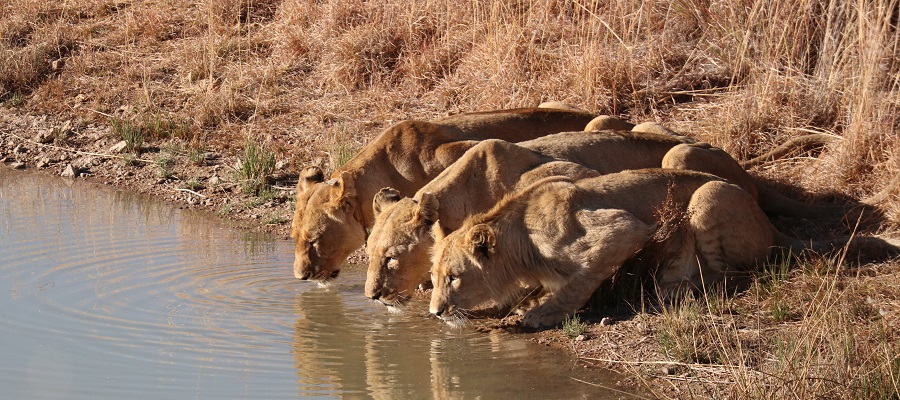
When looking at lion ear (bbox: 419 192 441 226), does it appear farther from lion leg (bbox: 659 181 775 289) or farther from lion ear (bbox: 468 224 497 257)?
lion leg (bbox: 659 181 775 289)

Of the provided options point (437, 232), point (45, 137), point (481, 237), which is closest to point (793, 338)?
point (481, 237)

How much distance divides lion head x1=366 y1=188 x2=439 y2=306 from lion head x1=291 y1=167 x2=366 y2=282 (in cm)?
77

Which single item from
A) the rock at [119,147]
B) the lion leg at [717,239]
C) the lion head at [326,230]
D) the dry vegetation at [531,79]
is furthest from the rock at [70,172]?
the lion leg at [717,239]

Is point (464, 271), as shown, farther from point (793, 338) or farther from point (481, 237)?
point (793, 338)

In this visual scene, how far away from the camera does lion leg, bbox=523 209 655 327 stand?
756cm

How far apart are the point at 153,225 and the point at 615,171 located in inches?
163

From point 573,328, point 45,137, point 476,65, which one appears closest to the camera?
point 573,328

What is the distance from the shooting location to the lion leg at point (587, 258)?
7.56 meters

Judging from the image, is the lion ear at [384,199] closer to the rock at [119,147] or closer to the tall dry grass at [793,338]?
the tall dry grass at [793,338]

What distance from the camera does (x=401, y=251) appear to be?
7.77 meters

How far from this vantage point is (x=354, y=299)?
336 inches

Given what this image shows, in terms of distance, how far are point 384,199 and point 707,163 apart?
101 inches

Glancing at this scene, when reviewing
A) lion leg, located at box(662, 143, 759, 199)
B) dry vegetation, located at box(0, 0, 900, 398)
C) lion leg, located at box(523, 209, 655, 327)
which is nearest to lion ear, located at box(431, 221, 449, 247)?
lion leg, located at box(523, 209, 655, 327)

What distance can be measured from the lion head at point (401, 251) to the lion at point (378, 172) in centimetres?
80
